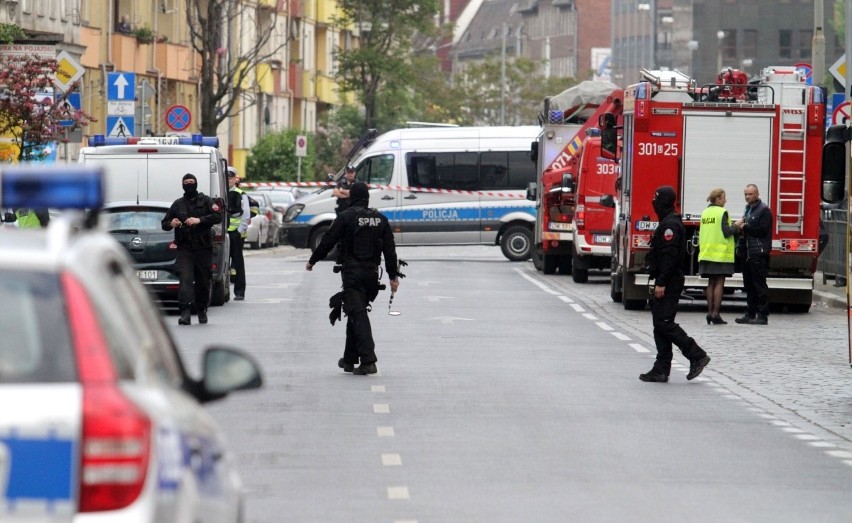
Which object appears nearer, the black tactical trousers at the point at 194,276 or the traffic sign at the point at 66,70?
the black tactical trousers at the point at 194,276

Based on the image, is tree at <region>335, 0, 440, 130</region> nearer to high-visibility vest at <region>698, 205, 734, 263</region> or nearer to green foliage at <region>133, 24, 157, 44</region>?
green foliage at <region>133, 24, 157, 44</region>

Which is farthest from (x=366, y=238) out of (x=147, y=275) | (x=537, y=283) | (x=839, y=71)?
(x=537, y=283)

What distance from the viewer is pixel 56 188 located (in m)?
4.64

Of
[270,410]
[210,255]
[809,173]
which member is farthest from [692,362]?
[809,173]

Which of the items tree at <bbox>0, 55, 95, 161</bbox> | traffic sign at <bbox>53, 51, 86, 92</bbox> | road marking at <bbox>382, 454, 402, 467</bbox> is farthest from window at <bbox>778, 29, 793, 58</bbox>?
road marking at <bbox>382, 454, 402, 467</bbox>

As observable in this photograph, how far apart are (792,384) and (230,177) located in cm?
1183

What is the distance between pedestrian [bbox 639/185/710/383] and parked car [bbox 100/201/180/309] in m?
8.39

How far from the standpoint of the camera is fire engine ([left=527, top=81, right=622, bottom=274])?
3444 cm

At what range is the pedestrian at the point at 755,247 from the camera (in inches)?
936

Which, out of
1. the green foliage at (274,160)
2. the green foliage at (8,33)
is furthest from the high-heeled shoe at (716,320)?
the green foliage at (274,160)

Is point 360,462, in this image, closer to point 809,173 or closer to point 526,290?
point 809,173

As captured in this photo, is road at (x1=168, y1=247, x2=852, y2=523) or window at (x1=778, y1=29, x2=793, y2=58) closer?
road at (x1=168, y1=247, x2=852, y2=523)

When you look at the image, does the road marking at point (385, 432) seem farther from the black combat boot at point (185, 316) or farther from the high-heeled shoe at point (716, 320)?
the high-heeled shoe at point (716, 320)

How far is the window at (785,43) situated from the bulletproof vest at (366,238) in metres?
95.1
